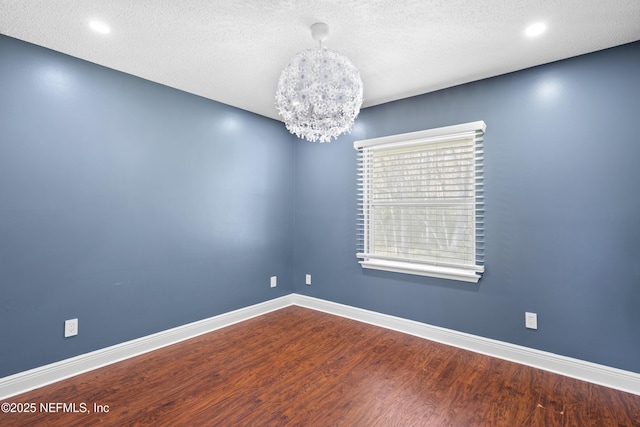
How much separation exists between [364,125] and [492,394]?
9.21 ft

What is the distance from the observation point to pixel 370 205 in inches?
139

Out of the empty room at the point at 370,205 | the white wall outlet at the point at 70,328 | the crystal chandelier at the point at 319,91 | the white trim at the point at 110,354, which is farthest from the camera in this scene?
the white wall outlet at the point at 70,328

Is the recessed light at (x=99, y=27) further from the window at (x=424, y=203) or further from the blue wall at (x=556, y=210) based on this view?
the blue wall at (x=556, y=210)

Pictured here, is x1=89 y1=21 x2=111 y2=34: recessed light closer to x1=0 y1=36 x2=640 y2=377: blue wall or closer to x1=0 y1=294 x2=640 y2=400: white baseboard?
x1=0 y1=36 x2=640 y2=377: blue wall

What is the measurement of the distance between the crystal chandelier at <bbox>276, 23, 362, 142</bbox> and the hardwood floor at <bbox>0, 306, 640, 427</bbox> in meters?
1.83

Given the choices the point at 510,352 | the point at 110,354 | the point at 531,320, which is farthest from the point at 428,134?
the point at 110,354

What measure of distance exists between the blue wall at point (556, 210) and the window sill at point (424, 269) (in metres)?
0.08

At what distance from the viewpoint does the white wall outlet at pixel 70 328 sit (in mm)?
2342

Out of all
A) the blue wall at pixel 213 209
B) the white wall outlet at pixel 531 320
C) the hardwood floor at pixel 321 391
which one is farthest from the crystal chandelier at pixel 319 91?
the white wall outlet at pixel 531 320

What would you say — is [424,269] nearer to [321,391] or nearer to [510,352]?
[510,352]

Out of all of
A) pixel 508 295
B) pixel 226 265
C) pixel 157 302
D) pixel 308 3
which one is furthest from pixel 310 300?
pixel 308 3

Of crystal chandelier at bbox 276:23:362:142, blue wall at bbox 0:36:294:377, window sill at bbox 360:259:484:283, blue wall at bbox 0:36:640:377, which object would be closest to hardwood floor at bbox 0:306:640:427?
blue wall at bbox 0:36:640:377

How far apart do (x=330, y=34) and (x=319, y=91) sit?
1.98 ft

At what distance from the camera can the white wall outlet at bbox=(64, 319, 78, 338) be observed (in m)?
2.34
